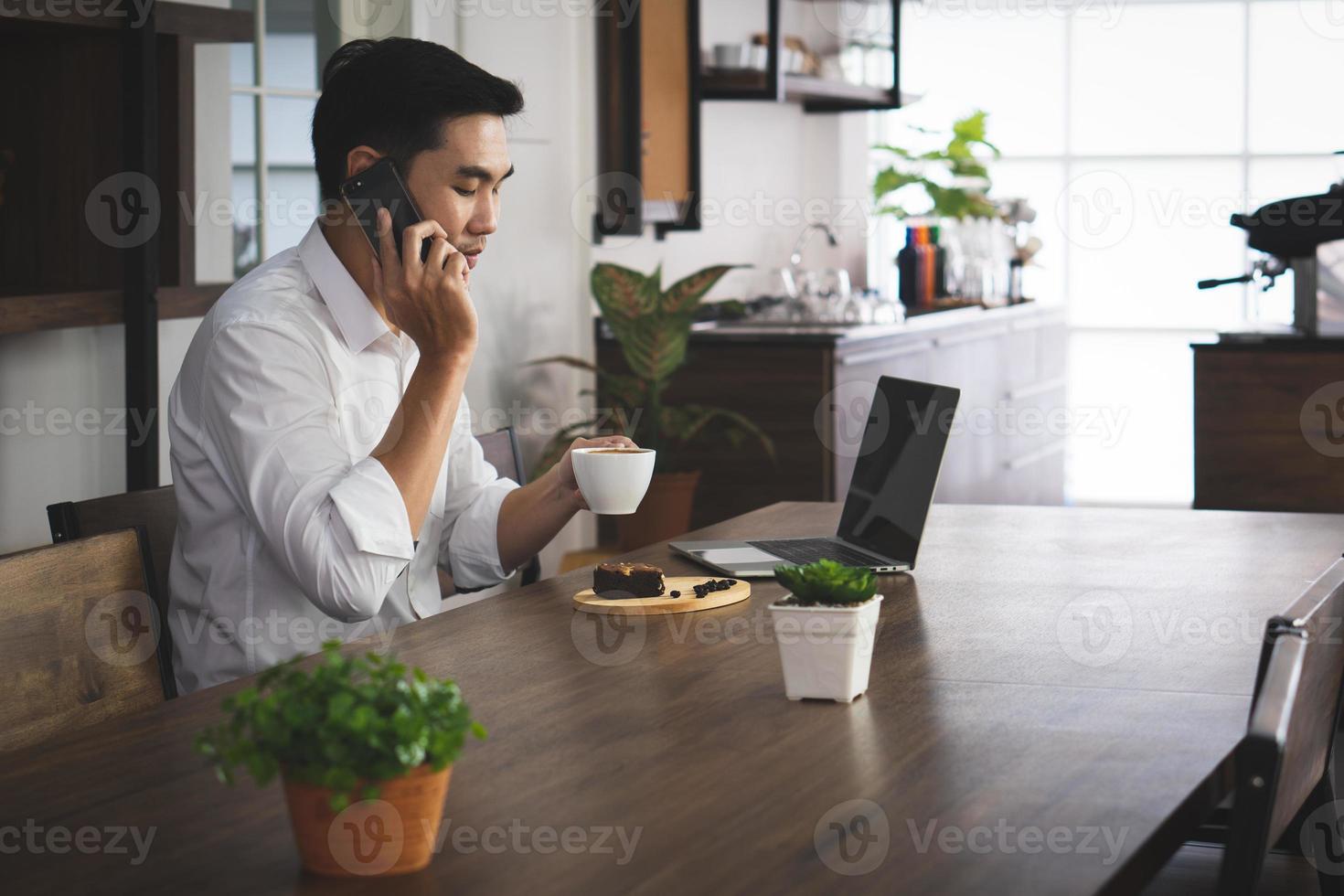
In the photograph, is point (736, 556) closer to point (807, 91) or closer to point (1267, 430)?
point (1267, 430)

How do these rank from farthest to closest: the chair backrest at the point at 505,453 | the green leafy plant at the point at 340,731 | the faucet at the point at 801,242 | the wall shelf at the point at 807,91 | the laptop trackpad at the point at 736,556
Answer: the faucet at the point at 801,242 < the wall shelf at the point at 807,91 < the chair backrest at the point at 505,453 < the laptop trackpad at the point at 736,556 < the green leafy plant at the point at 340,731

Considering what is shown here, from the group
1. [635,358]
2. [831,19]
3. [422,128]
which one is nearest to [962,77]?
[831,19]

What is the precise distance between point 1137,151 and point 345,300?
22.2ft

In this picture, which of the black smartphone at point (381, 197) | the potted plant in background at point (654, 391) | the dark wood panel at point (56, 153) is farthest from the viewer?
the potted plant in background at point (654, 391)

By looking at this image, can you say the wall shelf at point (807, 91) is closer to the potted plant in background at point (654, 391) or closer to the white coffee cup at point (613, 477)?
the potted plant in background at point (654, 391)

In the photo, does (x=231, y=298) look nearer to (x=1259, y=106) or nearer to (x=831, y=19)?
(x=831, y=19)

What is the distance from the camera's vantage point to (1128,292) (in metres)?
8.08

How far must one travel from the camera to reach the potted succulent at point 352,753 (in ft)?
3.06

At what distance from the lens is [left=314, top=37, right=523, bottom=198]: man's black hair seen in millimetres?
1990

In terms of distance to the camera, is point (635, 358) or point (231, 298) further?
point (635, 358)

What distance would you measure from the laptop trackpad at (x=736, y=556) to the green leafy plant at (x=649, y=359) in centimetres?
216

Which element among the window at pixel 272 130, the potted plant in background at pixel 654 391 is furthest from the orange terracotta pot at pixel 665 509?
the window at pixel 272 130

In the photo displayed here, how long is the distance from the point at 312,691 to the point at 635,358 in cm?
336

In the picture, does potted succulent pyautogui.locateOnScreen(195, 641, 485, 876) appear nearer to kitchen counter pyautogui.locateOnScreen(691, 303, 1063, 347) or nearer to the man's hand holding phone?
the man's hand holding phone
